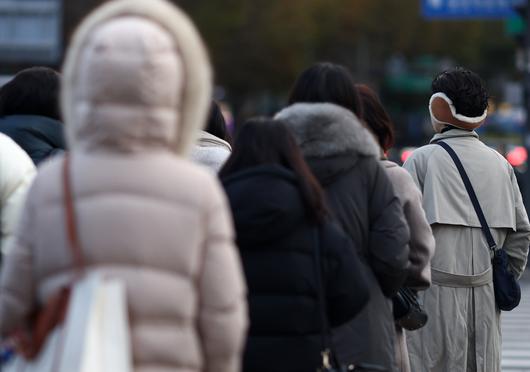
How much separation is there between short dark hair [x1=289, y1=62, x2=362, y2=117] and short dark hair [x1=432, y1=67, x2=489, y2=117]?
147 cm

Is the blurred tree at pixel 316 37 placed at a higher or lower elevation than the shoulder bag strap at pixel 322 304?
lower

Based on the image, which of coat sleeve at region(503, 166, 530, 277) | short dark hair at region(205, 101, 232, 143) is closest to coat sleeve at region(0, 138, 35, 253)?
short dark hair at region(205, 101, 232, 143)

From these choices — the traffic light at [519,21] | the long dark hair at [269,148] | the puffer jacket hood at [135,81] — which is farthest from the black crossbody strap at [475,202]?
the traffic light at [519,21]

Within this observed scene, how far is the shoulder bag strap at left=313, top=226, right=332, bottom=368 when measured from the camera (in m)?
4.59

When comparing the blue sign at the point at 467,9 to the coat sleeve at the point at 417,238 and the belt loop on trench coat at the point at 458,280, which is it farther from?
the coat sleeve at the point at 417,238

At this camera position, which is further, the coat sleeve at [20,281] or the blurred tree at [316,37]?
the blurred tree at [316,37]

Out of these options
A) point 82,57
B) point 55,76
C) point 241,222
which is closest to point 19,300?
point 82,57

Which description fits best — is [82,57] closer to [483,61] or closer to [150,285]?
[150,285]

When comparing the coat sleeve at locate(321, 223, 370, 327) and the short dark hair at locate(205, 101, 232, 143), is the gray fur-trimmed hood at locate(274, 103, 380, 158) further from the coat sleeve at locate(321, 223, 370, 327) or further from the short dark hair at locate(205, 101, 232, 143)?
the short dark hair at locate(205, 101, 232, 143)

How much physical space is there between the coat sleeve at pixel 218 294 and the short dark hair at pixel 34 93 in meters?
2.99

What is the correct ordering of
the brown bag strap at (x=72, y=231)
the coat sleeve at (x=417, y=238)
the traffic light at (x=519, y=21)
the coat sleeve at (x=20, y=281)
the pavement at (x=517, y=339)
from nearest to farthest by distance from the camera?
1. the brown bag strap at (x=72, y=231)
2. the coat sleeve at (x=20, y=281)
3. the coat sleeve at (x=417, y=238)
4. the pavement at (x=517, y=339)
5. the traffic light at (x=519, y=21)

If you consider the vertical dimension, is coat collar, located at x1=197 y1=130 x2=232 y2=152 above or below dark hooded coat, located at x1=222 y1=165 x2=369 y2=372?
below

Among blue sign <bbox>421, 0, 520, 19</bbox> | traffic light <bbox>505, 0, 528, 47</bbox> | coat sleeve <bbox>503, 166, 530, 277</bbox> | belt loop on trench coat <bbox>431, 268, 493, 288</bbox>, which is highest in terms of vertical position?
coat sleeve <bbox>503, 166, 530, 277</bbox>

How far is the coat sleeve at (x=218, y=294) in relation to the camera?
354 cm
